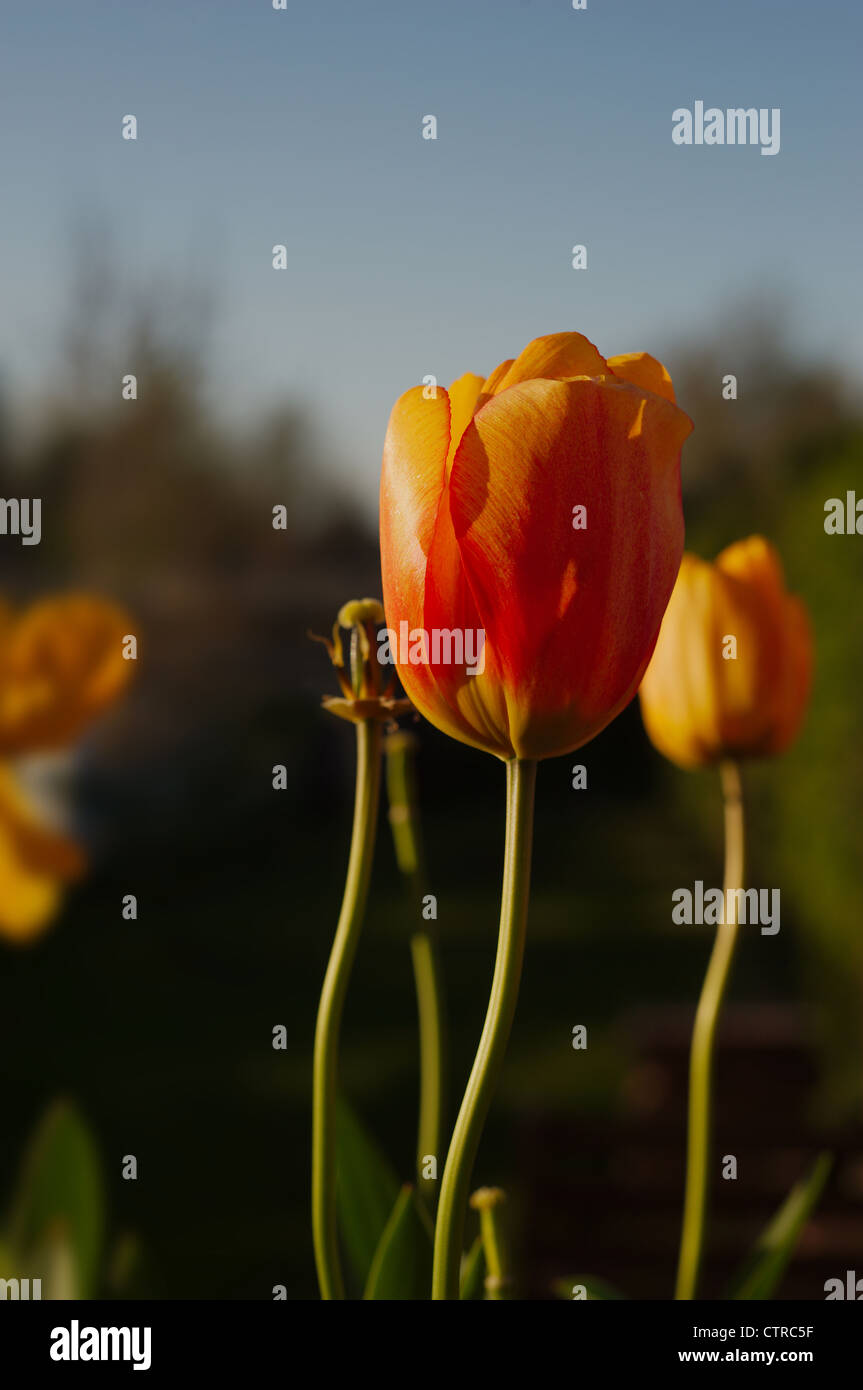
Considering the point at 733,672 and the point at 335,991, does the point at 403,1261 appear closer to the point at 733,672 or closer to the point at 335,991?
the point at 335,991

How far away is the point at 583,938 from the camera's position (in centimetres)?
400

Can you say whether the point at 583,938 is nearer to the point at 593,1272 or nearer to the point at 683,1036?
the point at 683,1036

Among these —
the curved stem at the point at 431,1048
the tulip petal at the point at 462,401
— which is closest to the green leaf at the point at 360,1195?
the curved stem at the point at 431,1048

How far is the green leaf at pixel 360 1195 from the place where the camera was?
0.50 metres

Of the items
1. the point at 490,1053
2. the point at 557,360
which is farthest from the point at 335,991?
the point at 557,360

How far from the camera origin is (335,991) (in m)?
0.36

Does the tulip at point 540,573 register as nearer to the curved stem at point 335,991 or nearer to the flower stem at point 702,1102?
the curved stem at point 335,991

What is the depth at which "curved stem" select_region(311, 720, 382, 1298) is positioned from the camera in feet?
1.19

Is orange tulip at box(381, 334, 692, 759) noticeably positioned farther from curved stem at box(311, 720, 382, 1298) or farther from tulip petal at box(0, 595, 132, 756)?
tulip petal at box(0, 595, 132, 756)

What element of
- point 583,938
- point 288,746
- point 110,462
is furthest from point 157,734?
point 583,938

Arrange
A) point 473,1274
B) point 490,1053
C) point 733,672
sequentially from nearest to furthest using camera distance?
1. point 490,1053
2. point 473,1274
3. point 733,672

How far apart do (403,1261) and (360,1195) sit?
0.11m

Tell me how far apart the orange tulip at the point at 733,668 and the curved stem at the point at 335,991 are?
0.19 meters

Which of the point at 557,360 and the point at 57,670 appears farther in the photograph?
the point at 57,670
